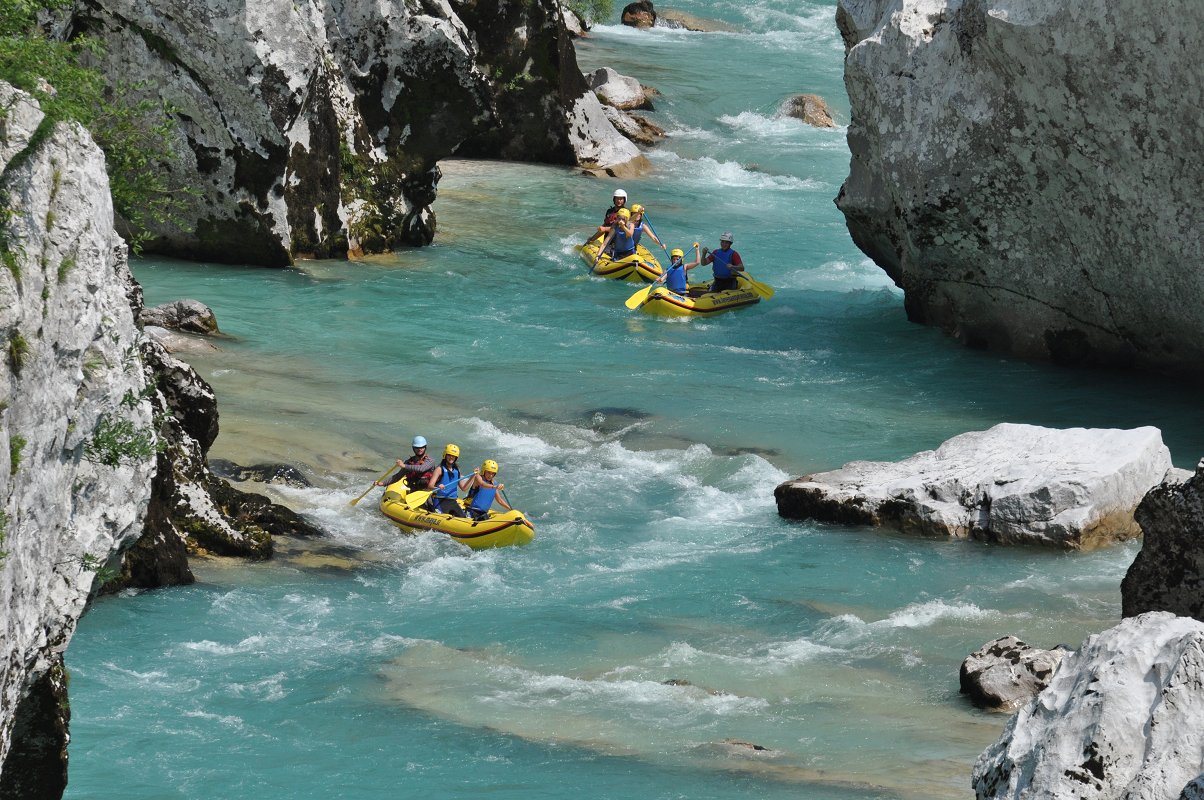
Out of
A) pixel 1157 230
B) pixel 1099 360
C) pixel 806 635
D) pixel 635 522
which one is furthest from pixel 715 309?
pixel 806 635

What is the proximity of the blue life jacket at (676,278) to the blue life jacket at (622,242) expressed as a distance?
1747mm

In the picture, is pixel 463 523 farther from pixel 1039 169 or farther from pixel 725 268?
pixel 725 268

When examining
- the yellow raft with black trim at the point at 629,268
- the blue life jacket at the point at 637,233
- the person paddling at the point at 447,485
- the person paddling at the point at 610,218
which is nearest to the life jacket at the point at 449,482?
the person paddling at the point at 447,485

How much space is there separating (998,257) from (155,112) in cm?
1231

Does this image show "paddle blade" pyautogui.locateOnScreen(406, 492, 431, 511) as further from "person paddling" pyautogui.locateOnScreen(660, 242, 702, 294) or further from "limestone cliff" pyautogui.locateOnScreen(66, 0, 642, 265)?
"person paddling" pyautogui.locateOnScreen(660, 242, 702, 294)

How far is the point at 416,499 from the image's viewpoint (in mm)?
15734

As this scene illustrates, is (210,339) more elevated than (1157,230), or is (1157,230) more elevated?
(1157,230)

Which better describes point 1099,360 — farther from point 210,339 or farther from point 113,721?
point 113,721

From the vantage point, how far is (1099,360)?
68.2ft

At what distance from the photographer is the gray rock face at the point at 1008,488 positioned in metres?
14.6

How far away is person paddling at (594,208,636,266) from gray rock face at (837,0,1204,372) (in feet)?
16.9

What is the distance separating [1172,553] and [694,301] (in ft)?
55.5

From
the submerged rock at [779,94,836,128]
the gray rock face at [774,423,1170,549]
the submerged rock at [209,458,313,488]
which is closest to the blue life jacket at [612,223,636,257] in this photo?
the gray rock face at [774,423,1170,549]

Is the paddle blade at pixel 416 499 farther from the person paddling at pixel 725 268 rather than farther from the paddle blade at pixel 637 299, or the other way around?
the person paddling at pixel 725 268
